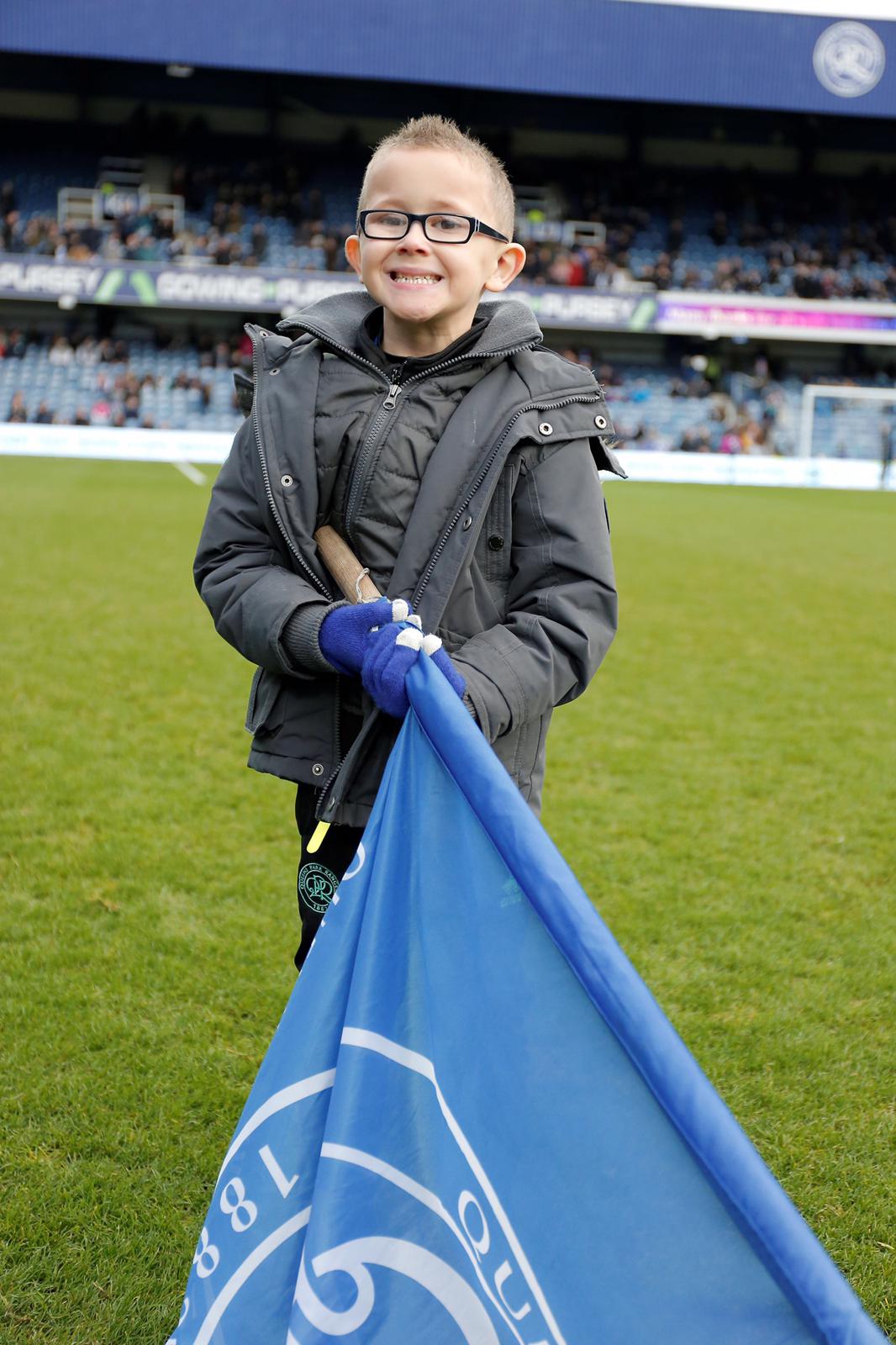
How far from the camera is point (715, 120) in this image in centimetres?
3584

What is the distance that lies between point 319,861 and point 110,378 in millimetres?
29483

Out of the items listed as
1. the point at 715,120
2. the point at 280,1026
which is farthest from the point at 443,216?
the point at 715,120

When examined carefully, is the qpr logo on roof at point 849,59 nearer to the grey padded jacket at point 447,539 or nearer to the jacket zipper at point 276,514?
the grey padded jacket at point 447,539

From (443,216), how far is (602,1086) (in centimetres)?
122

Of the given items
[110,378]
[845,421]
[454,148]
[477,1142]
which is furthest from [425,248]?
[110,378]

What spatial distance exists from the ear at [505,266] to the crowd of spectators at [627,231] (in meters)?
30.2

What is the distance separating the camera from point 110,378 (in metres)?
29.7

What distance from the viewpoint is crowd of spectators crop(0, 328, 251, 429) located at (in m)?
28.2

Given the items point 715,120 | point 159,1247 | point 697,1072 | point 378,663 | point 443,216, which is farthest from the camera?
point 715,120

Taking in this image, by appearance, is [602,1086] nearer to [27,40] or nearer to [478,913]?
[478,913]

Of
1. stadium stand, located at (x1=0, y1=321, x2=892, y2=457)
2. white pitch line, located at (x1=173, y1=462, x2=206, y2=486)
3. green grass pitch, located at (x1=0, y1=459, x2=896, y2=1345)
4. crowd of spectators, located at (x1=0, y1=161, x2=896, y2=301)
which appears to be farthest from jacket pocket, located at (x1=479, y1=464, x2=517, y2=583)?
crowd of spectators, located at (x1=0, y1=161, x2=896, y2=301)

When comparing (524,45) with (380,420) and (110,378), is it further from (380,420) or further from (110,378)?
(380,420)

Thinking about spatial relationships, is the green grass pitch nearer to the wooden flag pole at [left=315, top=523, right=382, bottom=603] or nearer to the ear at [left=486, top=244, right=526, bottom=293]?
the wooden flag pole at [left=315, top=523, right=382, bottom=603]

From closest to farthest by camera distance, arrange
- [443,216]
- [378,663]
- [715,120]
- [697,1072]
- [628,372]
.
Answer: [697,1072] < [378,663] < [443,216] < [628,372] < [715,120]
